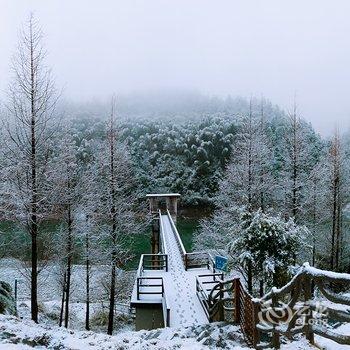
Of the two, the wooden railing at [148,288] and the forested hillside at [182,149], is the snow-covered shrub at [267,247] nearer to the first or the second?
the wooden railing at [148,288]

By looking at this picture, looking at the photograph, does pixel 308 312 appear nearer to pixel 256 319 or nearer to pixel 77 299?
pixel 256 319

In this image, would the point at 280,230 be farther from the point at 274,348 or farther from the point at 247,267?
the point at 274,348

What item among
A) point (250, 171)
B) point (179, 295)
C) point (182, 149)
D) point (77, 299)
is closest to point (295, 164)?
point (250, 171)

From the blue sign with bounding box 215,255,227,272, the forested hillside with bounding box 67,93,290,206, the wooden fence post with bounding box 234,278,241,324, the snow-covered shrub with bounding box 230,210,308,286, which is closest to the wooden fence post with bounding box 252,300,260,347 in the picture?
the wooden fence post with bounding box 234,278,241,324

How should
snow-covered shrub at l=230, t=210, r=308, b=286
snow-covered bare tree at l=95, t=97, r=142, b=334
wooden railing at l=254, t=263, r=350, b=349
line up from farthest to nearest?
snow-covered bare tree at l=95, t=97, r=142, b=334, snow-covered shrub at l=230, t=210, r=308, b=286, wooden railing at l=254, t=263, r=350, b=349

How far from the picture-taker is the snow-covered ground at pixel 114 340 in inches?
265

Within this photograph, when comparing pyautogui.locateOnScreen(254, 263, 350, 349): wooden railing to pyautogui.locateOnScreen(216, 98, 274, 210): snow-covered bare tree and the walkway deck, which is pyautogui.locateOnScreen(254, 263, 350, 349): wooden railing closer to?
the walkway deck

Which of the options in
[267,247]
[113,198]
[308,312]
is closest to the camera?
[308,312]

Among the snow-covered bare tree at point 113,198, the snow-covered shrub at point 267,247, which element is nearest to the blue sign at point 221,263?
the snow-covered shrub at point 267,247

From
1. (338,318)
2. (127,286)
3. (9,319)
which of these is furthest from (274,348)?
(127,286)

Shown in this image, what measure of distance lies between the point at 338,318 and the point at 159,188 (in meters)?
54.4

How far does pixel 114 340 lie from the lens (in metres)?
7.64

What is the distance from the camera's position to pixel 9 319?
322 inches

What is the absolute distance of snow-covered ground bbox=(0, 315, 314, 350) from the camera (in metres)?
6.74
